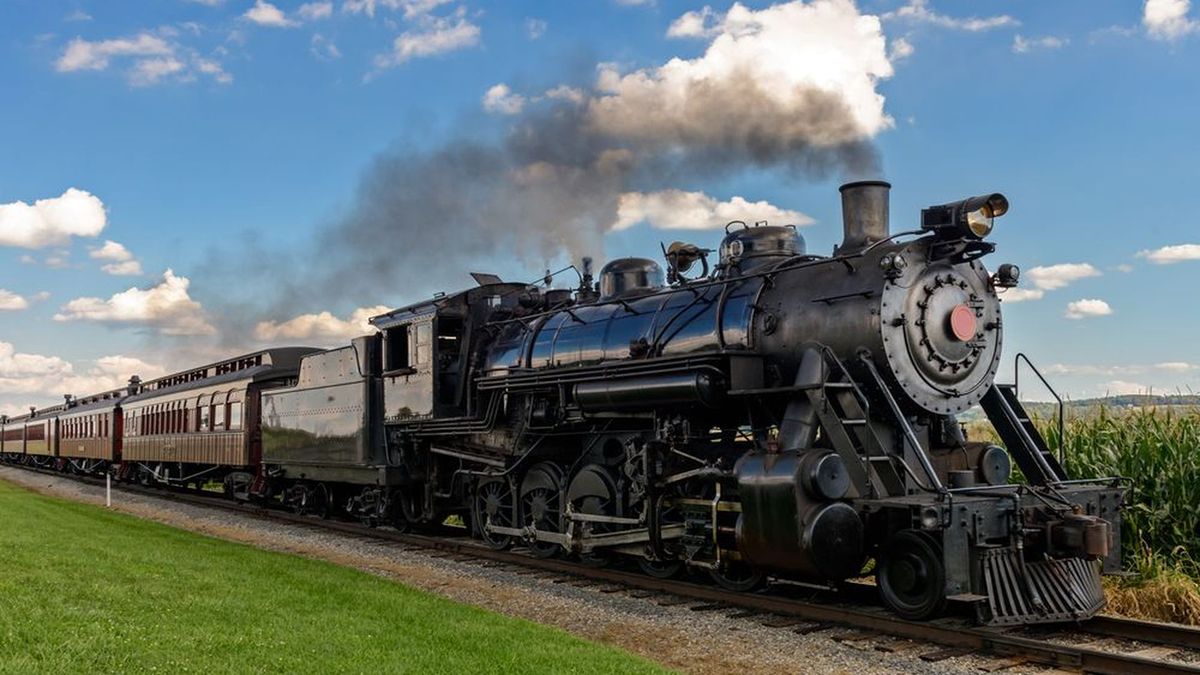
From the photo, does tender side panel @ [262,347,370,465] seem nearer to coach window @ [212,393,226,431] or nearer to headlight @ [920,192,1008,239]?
coach window @ [212,393,226,431]

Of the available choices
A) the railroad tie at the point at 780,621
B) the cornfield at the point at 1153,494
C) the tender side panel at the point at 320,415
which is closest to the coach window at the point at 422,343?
the tender side panel at the point at 320,415

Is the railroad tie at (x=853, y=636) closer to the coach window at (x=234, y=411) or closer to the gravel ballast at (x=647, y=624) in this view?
the gravel ballast at (x=647, y=624)

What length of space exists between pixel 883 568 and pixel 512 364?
6.12 m

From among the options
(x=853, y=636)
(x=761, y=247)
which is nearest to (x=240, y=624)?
(x=853, y=636)

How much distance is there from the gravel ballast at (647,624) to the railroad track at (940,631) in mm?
104

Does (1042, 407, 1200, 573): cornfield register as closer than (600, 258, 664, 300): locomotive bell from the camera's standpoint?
Yes

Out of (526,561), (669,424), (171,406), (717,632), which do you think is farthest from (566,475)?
(171,406)

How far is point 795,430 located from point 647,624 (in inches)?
84.5

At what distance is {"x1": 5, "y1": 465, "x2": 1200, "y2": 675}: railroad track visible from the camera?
268 inches

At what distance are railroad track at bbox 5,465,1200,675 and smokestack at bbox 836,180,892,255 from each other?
11.2 ft

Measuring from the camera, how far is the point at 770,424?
966 centimetres

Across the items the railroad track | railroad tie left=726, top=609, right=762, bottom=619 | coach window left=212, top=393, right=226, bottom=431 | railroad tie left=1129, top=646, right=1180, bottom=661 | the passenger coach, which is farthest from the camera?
coach window left=212, top=393, right=226, bottom=431

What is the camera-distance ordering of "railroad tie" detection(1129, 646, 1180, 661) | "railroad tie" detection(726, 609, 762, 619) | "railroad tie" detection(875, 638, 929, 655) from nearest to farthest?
"railroad tie" detection(1129, 646, 1180, 661) < "railroad tie" detection(875, 638, 929, 655) < "railroad tie" detection(726, 609, 762, 619)

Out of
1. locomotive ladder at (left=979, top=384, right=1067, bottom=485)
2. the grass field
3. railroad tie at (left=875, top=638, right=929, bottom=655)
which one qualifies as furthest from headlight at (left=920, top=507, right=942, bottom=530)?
the grass field
